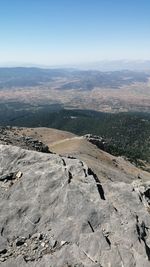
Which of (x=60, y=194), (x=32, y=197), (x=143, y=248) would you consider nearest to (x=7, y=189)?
(x=32, y=197)

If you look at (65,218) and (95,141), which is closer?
(65,218)

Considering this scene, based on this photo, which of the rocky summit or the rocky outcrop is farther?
the rocky outcrop

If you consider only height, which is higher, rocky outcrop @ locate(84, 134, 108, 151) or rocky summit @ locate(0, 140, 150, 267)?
rocky summit @ locate(0, 140, 150, 267)

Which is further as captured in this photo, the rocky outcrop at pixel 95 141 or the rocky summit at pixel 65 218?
the rocky outcrop at pixel 95 141

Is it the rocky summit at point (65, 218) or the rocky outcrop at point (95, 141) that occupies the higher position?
the rocky summit at point (65, 218)

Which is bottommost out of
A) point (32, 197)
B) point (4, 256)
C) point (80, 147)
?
point (80, 147)

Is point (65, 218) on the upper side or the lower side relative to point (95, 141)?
upper

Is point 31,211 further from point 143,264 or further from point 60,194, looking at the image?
point 143,264

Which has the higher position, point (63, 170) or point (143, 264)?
point (63, 170)
